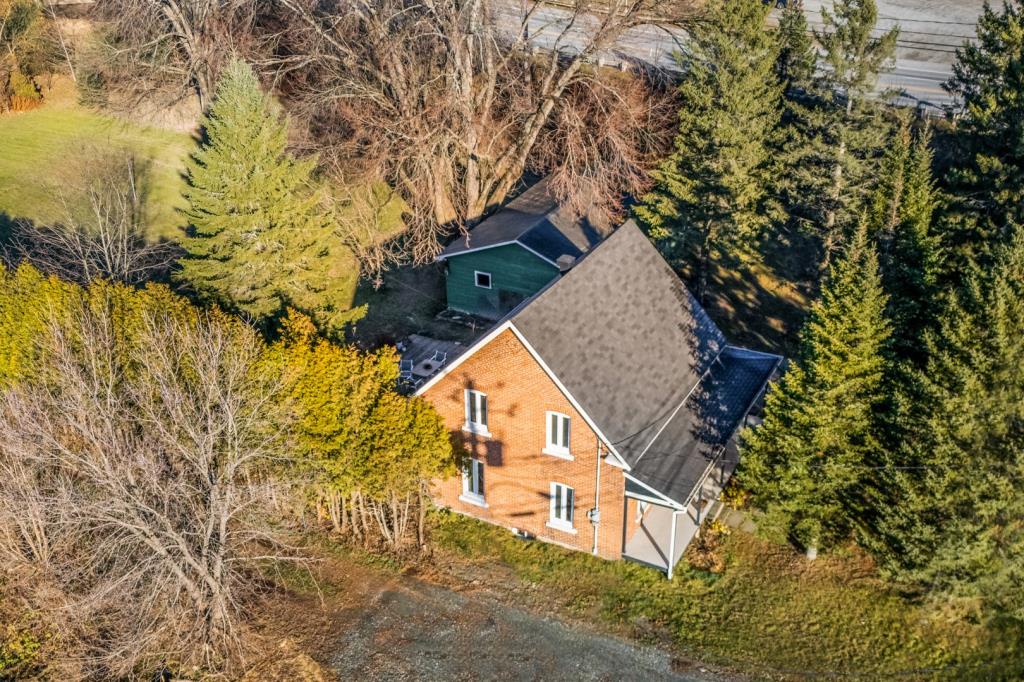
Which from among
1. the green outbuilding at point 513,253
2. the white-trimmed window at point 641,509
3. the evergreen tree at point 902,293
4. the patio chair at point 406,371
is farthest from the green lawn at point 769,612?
the green outbuilding at point 513,253

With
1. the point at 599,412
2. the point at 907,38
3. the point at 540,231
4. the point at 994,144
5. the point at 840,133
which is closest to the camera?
the point at 599,412

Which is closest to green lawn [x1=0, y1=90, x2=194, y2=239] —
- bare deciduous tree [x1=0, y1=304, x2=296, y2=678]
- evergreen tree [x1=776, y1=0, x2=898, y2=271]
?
bare deciduous tree [x1=0, y1=304, x2=296, y2=678]

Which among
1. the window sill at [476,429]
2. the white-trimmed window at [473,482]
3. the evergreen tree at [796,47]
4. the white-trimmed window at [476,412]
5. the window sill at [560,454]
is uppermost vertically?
the evergreen tree at [796,47]

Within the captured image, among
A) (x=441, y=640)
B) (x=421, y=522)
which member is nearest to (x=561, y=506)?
(x=421, y=522)

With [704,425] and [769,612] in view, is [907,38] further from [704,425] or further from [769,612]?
[769,612]

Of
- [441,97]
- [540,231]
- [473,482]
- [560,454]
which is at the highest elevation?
[441,97]

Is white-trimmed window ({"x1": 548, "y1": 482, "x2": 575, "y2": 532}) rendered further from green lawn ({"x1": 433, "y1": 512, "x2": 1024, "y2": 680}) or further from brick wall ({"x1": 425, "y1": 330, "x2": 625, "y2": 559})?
green lawn ({"x1": 433, "y1": 512, "x2": 1024, "y2": 680})

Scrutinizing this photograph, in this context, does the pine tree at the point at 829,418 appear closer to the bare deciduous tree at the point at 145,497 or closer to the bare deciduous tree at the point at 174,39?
the bare deciduous tree at the point at 145,497

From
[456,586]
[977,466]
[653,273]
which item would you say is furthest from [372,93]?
[977,466]

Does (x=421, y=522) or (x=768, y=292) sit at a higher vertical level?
(x=768, y=292)
